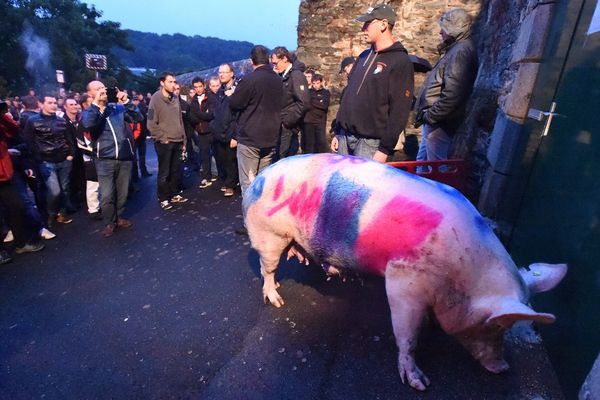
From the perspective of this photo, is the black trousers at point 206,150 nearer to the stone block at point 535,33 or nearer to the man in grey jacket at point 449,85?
the man in grey jacket at point 449,85

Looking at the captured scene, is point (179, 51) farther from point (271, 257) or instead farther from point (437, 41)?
point (271, 257)

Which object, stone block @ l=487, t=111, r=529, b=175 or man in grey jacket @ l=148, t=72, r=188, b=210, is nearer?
stone block @ l=487, t=111, r=529, b=175

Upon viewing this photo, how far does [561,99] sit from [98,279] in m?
4.62

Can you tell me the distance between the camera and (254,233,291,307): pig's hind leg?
102 inches

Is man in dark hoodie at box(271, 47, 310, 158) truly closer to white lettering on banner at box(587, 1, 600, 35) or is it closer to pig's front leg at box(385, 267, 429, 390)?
white lettering on banner at box(587, 1, 600, 35)

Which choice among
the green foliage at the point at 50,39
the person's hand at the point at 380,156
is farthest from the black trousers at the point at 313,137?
the green foliage at the point at 50,39

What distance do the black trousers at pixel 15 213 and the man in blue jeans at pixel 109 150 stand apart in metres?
0.84

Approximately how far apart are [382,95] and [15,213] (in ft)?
14.7

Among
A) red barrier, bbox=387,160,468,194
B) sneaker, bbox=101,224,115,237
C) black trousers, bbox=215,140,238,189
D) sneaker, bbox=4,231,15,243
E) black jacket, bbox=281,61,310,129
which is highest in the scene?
black jacket, bbox=281,61,310,129

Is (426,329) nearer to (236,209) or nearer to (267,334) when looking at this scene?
(267,334)

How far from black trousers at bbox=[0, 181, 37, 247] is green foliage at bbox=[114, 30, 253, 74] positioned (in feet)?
242

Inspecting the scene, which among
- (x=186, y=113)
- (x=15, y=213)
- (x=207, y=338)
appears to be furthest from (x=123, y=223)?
(x=207, y=338)

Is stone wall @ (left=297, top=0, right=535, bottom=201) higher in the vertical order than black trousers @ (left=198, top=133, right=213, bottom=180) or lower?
higher

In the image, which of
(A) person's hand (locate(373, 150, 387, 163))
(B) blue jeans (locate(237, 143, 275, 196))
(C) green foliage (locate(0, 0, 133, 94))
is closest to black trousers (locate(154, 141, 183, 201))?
(B) blue jeans (locate(237, 143, 275, 196))
